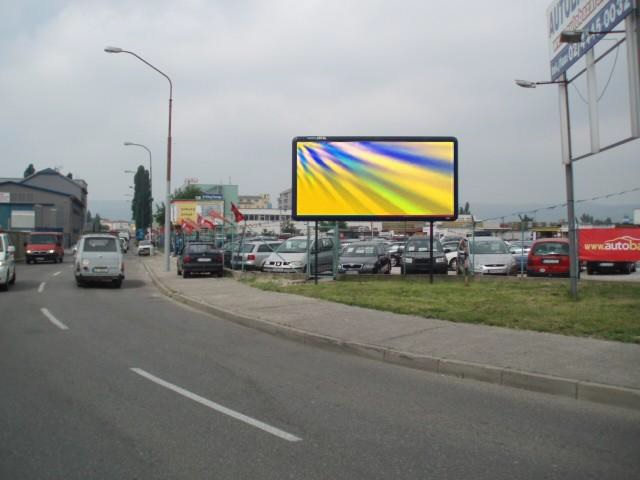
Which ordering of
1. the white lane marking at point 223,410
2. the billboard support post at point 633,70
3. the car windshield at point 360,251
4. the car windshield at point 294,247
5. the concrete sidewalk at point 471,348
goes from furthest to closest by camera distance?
the car windshield at point 294,247 < the car windshield at point 360,251 < the billboard support post at point 633,70 < the concrete sidewalk at point 471,348 < the white lane marking at point 223,410

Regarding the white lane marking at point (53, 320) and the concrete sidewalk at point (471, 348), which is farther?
the white lane marking at point (53, 320)

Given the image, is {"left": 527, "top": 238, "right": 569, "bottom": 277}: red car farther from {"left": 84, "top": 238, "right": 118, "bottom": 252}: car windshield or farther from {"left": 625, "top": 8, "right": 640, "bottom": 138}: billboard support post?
{"left": 84, "top": 238, "right": 118, "bottom": 252}: car windshield

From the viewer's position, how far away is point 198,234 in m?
37.3

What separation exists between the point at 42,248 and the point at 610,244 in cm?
3570

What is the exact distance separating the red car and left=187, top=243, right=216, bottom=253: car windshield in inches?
488

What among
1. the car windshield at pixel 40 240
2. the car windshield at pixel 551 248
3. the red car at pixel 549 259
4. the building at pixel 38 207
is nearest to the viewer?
the red car at pixel 549 259

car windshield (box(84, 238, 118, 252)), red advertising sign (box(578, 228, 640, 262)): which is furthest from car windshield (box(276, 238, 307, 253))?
red advertising sign (box(578, 228, 640, 262))

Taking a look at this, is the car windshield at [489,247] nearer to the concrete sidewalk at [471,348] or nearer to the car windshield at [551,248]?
the car windshield at [551,248]

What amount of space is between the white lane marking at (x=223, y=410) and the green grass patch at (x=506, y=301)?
19.0 ft

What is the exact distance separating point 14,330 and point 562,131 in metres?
12.3

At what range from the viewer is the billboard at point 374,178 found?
1806 centimetres

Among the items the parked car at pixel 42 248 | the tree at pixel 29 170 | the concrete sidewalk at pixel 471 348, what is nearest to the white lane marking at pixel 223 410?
the concrete sidewalk at pixel 471 348

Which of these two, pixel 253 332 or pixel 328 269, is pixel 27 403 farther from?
pixel 328 269

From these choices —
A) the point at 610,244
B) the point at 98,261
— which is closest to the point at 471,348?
the point at 98,261
